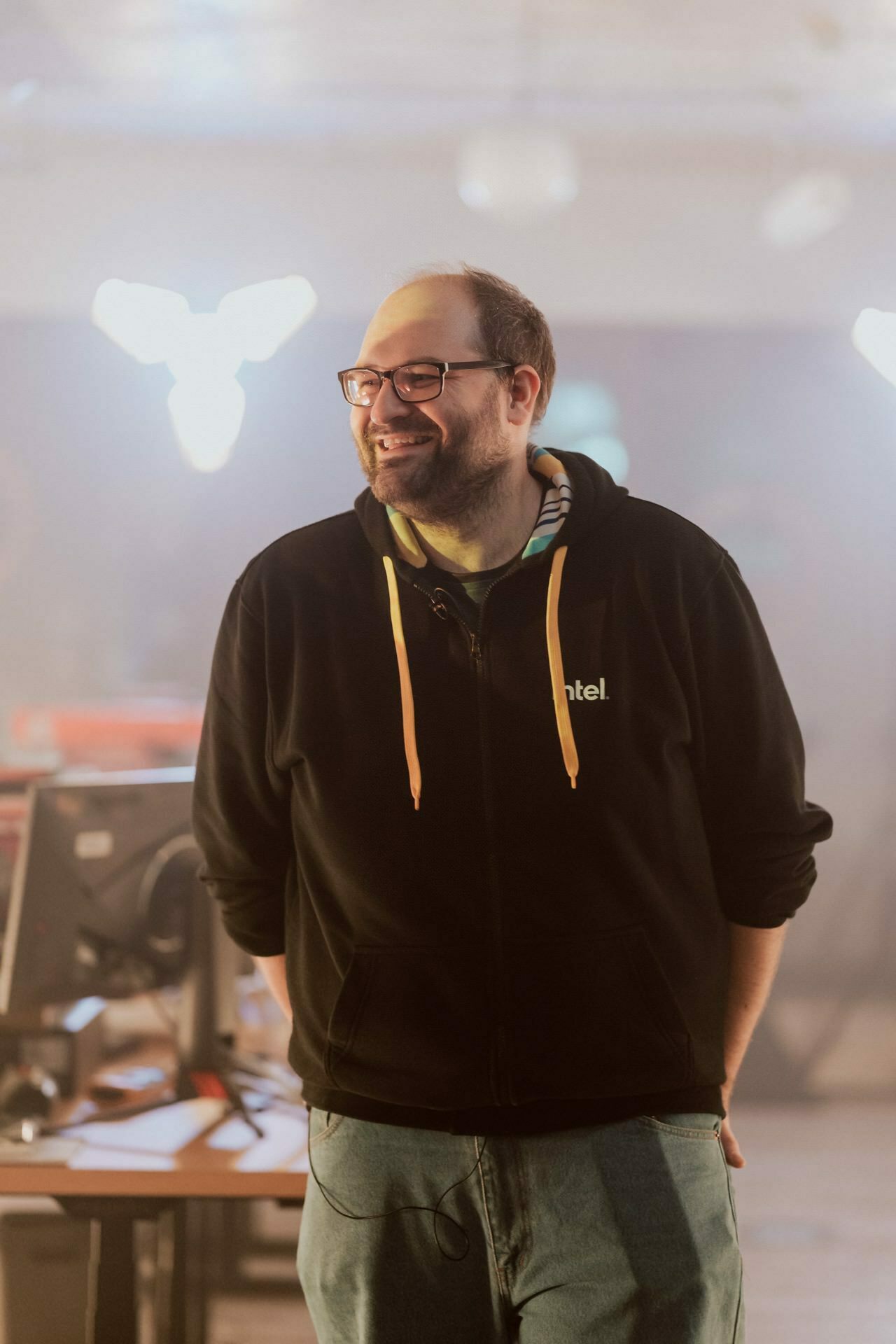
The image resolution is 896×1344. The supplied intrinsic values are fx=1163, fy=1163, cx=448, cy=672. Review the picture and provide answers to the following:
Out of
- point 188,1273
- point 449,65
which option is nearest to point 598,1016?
point 188,1273

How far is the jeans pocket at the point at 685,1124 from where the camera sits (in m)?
1.14

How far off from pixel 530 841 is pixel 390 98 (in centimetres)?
356

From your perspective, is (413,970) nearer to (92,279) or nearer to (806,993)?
(806,993)

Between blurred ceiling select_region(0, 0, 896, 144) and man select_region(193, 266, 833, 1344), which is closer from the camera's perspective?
man select_region(193, 266, 833, 1344)

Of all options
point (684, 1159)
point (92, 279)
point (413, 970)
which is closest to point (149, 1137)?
point (413, 970)

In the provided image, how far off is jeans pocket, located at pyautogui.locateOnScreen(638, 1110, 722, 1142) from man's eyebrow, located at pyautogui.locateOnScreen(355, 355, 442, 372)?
0.79m

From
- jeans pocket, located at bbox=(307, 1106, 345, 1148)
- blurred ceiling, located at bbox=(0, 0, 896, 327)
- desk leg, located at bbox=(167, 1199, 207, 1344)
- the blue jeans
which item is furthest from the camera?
blurred ceiling, located at bbox=(0, 0, 896, 327)

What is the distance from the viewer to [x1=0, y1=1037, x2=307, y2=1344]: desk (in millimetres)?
1571

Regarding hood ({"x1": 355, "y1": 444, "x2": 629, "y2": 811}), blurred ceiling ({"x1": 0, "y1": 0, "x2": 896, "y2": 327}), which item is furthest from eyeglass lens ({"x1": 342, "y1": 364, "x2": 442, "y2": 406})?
blurred ceiling ({"x1": 0, "y1": 0, "x2": 896, "y2": 327})

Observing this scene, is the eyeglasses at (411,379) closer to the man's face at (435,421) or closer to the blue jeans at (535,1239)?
the man's face at (435,421)

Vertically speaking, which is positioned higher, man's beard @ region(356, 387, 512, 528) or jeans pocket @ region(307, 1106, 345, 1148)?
man's beard @ region(356, 387, 512, 528)

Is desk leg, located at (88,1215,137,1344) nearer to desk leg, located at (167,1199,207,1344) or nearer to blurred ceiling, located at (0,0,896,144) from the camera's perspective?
desk leg, located at (167,1199,207,1344)

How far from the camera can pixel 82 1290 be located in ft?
6.33

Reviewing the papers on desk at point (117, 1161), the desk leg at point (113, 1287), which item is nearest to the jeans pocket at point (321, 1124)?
the papers on desk at point (117, 1161)
